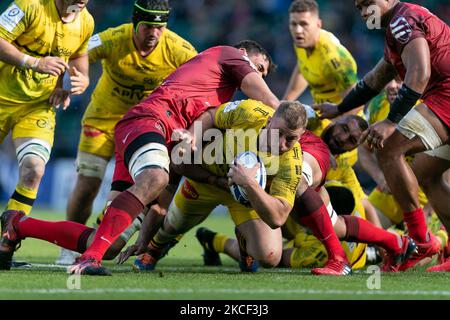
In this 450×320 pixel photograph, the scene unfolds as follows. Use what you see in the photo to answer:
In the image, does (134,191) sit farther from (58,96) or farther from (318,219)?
(58,96)

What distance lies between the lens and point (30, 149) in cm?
723

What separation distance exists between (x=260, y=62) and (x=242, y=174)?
7.09ft

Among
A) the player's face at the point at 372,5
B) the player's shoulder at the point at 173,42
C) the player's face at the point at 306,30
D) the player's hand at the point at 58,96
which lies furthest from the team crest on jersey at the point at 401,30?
the player's face at the point at 306,30

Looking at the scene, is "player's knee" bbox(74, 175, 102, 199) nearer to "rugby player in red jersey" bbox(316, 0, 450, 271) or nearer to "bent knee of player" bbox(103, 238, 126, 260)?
"bent knee of player" bbox(103, 238, 126, 260)

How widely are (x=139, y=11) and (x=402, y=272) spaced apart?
3.18 m

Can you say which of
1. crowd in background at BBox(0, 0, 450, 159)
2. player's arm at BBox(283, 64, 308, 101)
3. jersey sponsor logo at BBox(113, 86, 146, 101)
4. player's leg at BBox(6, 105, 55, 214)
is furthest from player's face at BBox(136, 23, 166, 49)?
crowd in background at BBox(0, 0, 450, 159)

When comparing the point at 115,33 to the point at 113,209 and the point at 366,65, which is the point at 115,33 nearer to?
the point at 113,209

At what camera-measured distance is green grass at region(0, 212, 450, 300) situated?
5090 mm

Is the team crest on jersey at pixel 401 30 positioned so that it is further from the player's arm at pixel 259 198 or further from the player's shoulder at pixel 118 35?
the player's shoulder at pixel 118 35

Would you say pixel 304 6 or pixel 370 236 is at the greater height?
pixel 304 6

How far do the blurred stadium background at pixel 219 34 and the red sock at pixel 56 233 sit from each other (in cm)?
877

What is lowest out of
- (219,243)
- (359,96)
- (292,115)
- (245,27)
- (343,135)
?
(219,243)

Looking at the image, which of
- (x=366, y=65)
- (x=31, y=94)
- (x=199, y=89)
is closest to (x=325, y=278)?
(x=199, y=89)

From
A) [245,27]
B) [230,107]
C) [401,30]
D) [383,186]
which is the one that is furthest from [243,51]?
[245,27]
